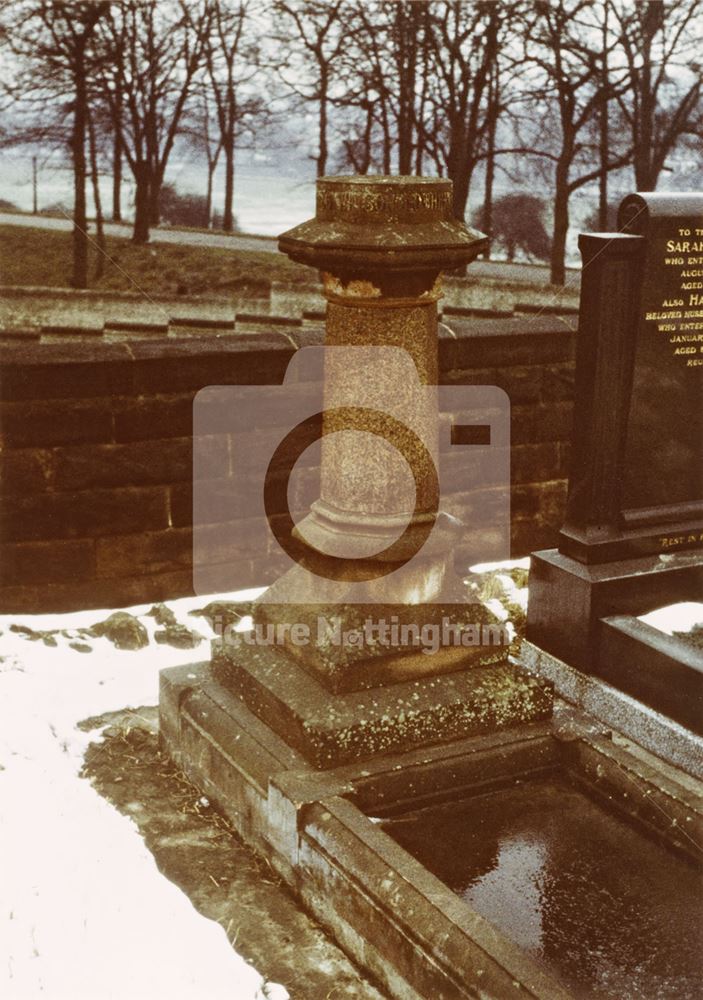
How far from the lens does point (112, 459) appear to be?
6820 mm

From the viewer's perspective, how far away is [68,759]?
4.71m

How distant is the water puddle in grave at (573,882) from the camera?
11.4 ft

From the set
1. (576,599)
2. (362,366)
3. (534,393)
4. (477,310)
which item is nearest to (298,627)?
(362,366)

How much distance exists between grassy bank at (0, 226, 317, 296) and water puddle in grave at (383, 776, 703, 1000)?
27.2 metres

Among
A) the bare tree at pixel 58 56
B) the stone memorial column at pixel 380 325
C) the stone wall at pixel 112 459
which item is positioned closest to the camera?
the stone memorial column at pixel 380 325

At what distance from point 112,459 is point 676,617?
3.27 meters

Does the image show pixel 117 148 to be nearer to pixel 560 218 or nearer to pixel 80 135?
pixel 80 135

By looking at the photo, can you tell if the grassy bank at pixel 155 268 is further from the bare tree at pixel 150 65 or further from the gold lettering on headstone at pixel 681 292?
the gold lettering on headstone at pixel 681 292

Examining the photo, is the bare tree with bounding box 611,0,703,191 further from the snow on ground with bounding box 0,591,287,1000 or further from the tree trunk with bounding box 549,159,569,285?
the snow on ground with bounding box 0,591,287,1000

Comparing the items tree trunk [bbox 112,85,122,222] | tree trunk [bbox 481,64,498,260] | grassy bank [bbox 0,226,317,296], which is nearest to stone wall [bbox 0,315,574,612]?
tree trunk [bbox 481,64,498,260]

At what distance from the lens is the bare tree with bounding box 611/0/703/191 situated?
25422mm

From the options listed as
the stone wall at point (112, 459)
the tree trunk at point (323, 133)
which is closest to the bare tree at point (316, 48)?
the tree trunk at point (323, 133)

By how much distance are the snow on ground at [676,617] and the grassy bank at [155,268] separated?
2611 cm

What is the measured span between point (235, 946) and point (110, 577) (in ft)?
12.2
